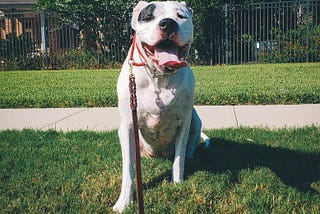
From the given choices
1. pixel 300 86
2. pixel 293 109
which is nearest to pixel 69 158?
pixel 293 109

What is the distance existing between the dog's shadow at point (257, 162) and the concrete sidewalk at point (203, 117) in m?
1.06

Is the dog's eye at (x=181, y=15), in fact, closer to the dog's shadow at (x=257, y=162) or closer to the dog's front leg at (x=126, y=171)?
the dog's front leg at (x=126, y=171)

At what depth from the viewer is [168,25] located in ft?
8.89

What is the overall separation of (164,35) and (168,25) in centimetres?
7

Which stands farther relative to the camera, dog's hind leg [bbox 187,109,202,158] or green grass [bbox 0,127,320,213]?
dog's hind leg [bbox 187,109,202,158]

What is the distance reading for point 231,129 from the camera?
509cm

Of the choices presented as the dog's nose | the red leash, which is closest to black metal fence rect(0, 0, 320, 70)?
the dog's nose

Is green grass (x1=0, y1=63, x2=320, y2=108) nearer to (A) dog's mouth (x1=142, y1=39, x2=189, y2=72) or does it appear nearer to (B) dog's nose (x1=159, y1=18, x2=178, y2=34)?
(A) dog's mouth (x1=142, y1=39, x2=189, y2=72)

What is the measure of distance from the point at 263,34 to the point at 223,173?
13279 mm

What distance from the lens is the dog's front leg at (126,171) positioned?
2.91m

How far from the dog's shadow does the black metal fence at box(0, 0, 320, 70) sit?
37.3 feet

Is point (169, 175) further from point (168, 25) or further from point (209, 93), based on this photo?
point (209, 93)

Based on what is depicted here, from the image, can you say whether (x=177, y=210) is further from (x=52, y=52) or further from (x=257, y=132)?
(x=52, y=52)

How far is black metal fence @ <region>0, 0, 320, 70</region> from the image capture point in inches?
594
